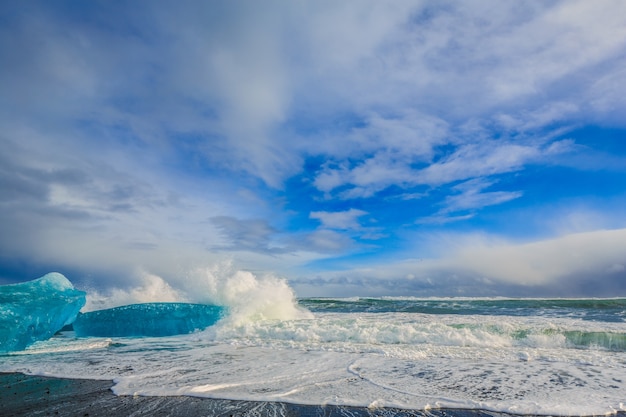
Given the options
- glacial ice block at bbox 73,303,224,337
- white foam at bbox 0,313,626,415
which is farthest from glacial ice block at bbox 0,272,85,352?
glacial ice block at bbox 73,303,224,337

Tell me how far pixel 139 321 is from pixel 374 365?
1043 cm

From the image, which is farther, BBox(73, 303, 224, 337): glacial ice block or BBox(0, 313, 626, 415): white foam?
BBox(73, 303, 224, 337): glacial ice block

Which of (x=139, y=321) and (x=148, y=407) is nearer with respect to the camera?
(x=148, y=407)

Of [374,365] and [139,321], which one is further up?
[139,321]

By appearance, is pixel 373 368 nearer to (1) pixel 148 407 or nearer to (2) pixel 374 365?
(2) pixel 374 365

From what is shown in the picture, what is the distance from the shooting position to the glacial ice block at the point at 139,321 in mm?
13906

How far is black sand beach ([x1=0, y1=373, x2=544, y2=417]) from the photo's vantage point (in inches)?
185

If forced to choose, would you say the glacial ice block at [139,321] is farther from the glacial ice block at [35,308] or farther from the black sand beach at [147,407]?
the black sand beach at [147,407]

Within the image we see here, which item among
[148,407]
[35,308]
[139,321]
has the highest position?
[35,308]

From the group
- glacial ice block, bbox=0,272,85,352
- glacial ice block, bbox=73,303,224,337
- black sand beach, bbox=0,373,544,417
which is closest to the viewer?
black sand beach, bbox=0,373,544,417

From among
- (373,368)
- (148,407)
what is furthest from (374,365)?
(148,407)

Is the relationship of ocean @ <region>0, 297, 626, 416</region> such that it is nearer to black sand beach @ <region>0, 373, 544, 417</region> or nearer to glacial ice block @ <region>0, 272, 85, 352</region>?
black sand beach @ <region>0, 373, 544, 417</region>

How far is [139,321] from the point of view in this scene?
14.0 meters

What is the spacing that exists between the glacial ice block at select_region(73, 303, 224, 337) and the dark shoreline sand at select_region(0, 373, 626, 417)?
8.62 meters
